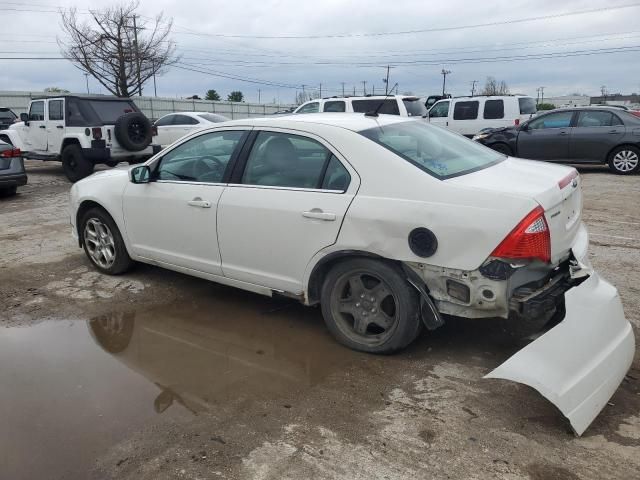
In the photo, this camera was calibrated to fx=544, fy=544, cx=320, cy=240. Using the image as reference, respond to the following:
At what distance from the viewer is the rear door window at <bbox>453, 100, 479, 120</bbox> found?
16.0 metres

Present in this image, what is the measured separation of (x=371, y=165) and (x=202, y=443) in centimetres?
194

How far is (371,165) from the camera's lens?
140 inches

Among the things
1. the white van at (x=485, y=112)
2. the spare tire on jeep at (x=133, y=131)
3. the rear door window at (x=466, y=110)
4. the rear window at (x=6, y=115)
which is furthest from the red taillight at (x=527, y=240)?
the rear window at (x=6, y=115)

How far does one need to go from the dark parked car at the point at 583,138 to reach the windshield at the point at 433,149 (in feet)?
31.1

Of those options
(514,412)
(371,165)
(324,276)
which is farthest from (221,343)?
(514,412)

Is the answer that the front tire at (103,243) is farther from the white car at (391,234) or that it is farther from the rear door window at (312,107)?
the rear door window at (312,107)

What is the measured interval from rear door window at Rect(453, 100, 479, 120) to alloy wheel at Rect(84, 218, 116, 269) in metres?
13.0

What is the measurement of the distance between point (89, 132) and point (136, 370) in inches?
375

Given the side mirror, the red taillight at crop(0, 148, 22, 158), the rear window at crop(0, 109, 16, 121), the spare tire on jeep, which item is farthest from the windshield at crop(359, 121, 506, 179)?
the rear window at crop(0, 109, 16, 121)

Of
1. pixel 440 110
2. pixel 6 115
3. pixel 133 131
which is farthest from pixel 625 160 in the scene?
pixel 6 115

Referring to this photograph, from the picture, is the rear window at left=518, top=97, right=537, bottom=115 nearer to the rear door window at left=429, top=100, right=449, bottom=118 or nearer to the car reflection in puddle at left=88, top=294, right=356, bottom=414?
the rear door window at left=429, top=100, right=449, bottom=118

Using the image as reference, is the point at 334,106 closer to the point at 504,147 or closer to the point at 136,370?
the point at 504,147

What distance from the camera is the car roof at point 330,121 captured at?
12.8ft

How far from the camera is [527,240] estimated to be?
118 inches
